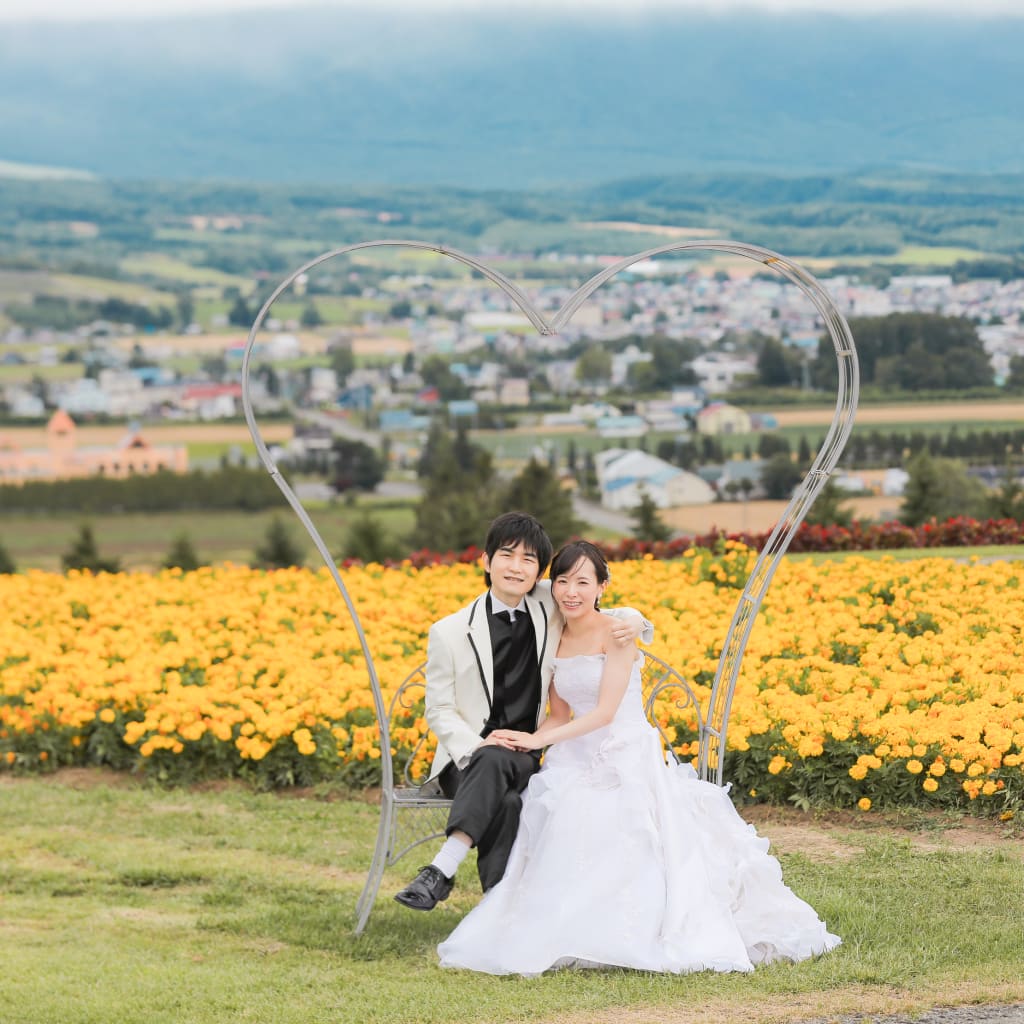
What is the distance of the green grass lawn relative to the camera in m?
3.72

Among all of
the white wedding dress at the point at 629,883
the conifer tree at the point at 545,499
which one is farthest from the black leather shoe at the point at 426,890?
the conifer tree at the point at 545,499

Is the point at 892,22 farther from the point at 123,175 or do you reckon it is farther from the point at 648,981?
the point at 648,981

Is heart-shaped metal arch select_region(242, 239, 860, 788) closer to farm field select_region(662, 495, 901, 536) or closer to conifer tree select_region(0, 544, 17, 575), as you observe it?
conifer tree select_region(0, 544, 17, 575)

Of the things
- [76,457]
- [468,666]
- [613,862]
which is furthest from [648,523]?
[76,457]

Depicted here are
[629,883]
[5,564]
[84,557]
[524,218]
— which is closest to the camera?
[629,883]

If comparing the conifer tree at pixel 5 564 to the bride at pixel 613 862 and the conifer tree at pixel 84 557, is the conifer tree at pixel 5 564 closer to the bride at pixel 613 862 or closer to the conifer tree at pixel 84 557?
the conifer tree at pixel 84 557

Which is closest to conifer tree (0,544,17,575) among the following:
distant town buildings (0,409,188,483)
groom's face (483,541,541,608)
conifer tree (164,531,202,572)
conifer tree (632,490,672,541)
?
conifer tree (164,531,202,572)

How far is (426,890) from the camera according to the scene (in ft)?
13.2

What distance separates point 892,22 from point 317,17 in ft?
252

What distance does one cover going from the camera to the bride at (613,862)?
3.94 m

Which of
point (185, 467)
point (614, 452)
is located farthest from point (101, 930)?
point (185, 467)

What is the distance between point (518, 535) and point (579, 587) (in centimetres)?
24

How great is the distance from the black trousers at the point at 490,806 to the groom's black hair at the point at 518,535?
0.58 m

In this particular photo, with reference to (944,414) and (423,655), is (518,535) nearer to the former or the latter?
(423,655)
